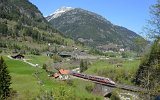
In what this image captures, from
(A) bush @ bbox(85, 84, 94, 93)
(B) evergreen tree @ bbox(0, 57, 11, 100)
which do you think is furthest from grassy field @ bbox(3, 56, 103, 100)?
(B) evergreen tree @ bbox(0, 57, 11, 100)

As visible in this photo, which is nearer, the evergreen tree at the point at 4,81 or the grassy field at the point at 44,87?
the grassy field at the point at 44,87

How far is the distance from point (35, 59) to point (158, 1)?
15548cm

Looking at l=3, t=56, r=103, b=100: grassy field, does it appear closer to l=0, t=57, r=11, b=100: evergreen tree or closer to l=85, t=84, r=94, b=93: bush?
l=85, t=84, r=94, b=93: bush

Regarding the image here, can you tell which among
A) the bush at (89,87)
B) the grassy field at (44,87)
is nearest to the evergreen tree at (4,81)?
the grassy field at (44,87)

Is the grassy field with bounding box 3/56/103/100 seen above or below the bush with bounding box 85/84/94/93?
above

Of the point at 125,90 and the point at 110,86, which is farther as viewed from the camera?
the point at 110,86

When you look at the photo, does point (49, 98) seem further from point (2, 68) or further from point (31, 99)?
point (2, 68)

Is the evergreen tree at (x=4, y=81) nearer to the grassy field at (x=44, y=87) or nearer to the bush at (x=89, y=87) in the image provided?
the grassy field at (x=44, y=87)

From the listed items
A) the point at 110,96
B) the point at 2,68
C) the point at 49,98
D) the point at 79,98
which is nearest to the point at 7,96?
the point at 2,68

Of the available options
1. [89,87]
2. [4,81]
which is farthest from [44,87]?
[89,87]

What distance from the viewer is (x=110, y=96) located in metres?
99.6

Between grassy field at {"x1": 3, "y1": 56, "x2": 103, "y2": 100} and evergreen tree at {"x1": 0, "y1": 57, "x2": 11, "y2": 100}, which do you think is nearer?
grassy field at {"x1": 3, "y1": 56, "x2": 103, "y2": 100}

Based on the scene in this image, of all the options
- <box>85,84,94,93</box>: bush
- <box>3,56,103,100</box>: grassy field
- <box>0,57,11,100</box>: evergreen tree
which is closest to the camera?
<box>3,56,103,100</box>: grassy field

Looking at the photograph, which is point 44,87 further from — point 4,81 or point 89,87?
point 89,87
